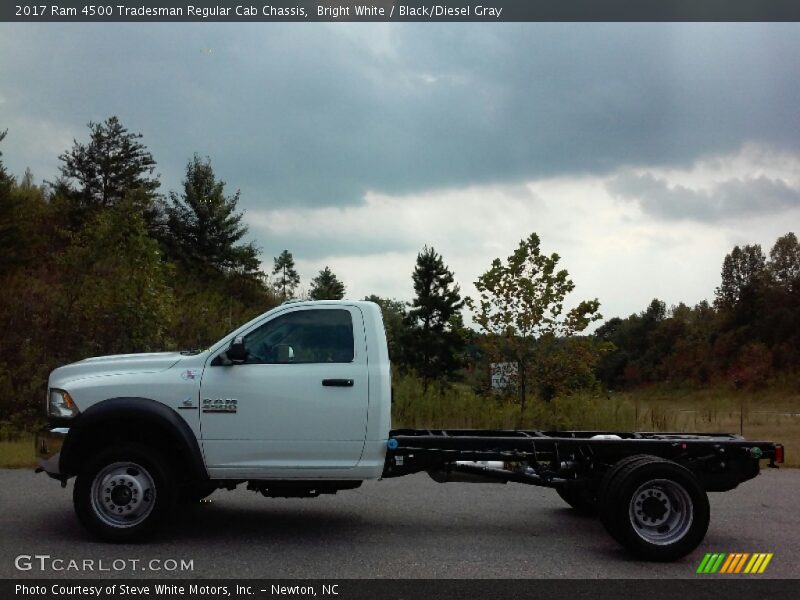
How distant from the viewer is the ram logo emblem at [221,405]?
23.3 ft

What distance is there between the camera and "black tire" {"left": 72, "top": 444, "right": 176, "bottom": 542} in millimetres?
6934

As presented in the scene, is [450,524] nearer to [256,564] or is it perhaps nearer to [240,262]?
[256,564]

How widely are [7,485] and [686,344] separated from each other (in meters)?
72.7

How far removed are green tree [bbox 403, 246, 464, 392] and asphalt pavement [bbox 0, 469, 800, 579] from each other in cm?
3961

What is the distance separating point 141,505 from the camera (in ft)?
22.9

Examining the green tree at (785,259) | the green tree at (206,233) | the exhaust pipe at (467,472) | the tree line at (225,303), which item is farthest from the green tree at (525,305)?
the green tree at (785,259)

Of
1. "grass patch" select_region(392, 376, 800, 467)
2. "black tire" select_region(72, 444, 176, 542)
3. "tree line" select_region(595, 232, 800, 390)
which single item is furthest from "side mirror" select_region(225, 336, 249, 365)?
"tree line" select_region(595, 232, 800, 390)

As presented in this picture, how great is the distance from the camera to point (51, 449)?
7.11 m

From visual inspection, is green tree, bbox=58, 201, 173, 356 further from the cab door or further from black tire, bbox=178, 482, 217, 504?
the cab door

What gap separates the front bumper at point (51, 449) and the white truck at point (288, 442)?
0.01 metres

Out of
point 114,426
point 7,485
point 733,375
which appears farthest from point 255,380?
point 733,375
